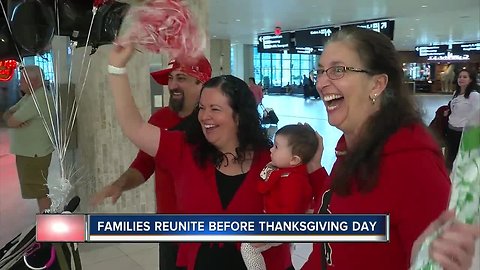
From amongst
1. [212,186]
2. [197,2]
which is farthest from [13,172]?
[212,186]

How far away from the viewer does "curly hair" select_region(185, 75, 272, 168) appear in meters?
1.61

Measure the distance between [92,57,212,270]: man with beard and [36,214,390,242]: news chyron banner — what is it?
2.36ft

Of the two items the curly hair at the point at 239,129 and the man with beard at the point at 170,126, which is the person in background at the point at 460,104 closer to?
the man with beard at the point at 170,126

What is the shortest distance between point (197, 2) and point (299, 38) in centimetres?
887

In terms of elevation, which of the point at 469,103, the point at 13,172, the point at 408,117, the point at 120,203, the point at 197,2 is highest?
the point at 197,2

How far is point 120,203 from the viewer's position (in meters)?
3.91

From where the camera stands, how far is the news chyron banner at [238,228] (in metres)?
1.02

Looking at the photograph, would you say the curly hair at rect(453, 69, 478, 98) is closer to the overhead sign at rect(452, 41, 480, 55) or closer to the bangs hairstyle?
the bangs hairstyle

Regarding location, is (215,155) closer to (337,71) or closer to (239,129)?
(239,129)

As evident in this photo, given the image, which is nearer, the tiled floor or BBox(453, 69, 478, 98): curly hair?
the tiled floor

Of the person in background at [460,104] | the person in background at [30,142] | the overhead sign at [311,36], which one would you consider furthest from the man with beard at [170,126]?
the overhead sign at [311,36]

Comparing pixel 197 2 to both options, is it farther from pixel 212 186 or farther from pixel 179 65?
pixel 212 186

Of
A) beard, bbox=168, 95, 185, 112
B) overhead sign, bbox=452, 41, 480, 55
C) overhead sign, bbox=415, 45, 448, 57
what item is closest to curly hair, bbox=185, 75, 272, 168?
beard, bbox=168, 95, 185, 112

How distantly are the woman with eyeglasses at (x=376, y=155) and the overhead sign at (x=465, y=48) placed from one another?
2294 centimetres
